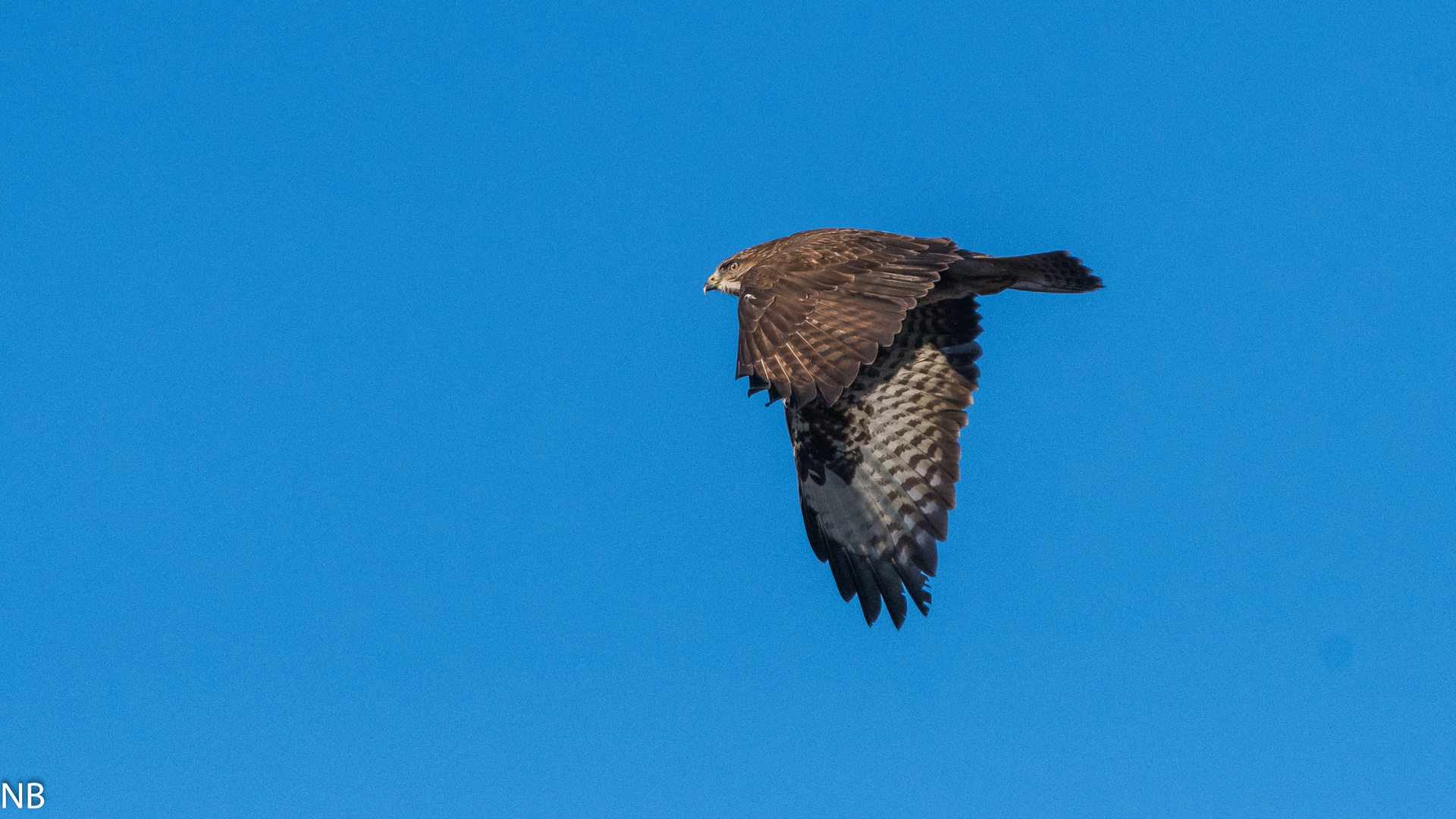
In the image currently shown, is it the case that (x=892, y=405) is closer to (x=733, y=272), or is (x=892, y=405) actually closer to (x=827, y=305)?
(x=733, y=272)

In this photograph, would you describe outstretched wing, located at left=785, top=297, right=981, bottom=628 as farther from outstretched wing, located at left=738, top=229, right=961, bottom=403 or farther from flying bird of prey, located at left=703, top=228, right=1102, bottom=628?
outstretched wing, located at left=738, top=229, right=961, bottom=403

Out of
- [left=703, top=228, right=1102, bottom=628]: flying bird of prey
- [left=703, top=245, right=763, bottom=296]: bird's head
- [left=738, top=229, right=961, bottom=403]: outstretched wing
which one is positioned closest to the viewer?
[left=738, top=229, right=961, bottom=403]: outstretched wing

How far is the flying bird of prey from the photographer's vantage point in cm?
957

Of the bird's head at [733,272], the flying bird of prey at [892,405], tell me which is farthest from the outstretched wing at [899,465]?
the bird's head at [733,272]

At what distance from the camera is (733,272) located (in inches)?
434

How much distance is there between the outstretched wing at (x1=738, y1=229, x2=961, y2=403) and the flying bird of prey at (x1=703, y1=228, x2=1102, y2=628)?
0.05ft

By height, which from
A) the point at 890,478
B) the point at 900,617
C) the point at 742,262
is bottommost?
the point at 900,617

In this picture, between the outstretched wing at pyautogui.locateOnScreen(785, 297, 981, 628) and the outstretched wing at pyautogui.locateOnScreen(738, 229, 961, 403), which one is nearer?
the outstretched wing at pyautogui.locateOnScreen(738, 229, 961, 403)

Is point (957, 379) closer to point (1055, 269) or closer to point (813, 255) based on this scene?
point (1055, 269)

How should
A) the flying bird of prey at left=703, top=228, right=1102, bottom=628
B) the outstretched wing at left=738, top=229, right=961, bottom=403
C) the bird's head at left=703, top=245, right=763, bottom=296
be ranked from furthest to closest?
1. the bird's head at left=703, top=245, right=763, bottom=296
2. the flying bird of prey at left=703, top=228, right=1102, bottom=628
3. the outstretched wing at left=738, top=229, right=961, bottom=403

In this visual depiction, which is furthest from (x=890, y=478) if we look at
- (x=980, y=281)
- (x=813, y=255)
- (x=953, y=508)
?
(x=813, y=255)

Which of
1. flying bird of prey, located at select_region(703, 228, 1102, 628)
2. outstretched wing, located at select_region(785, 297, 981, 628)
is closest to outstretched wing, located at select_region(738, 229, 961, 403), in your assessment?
flying bird of prey, located at select_region(703, 228, 1102, 628)

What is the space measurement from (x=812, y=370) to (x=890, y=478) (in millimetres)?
2898

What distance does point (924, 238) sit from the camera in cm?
999
